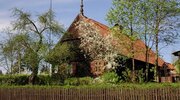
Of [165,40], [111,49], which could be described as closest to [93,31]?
[111,49]

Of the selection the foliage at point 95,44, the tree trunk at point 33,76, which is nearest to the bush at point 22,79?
the tree trunk at point 33,76

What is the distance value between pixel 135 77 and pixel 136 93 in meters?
13.2

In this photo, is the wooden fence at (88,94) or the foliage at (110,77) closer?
the wooden fence at (88,94)

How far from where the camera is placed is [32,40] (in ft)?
151

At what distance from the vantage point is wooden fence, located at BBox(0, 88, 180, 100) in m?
24.1

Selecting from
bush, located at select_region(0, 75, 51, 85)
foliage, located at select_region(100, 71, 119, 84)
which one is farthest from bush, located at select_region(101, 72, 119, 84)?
bush, located at select_region(0, 75, 51, 85)

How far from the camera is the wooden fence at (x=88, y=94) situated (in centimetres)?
2414

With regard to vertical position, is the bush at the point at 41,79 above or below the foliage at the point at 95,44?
below

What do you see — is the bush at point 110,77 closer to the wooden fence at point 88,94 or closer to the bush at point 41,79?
the bush at point 41,79

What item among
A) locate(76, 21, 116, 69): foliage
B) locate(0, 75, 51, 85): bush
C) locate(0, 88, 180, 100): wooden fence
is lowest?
locate(0, 88, 180, 100): wooden fence

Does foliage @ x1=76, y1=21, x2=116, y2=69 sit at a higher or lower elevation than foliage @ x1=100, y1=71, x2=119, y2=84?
higher

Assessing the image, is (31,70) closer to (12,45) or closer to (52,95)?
(12,45)

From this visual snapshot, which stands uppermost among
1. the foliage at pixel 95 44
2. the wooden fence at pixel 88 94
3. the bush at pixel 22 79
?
the foliage at pixel 95 44

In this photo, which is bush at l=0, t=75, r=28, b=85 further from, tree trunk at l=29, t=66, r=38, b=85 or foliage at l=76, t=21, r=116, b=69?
foliage at l=76, t=21, r=116, b=69
